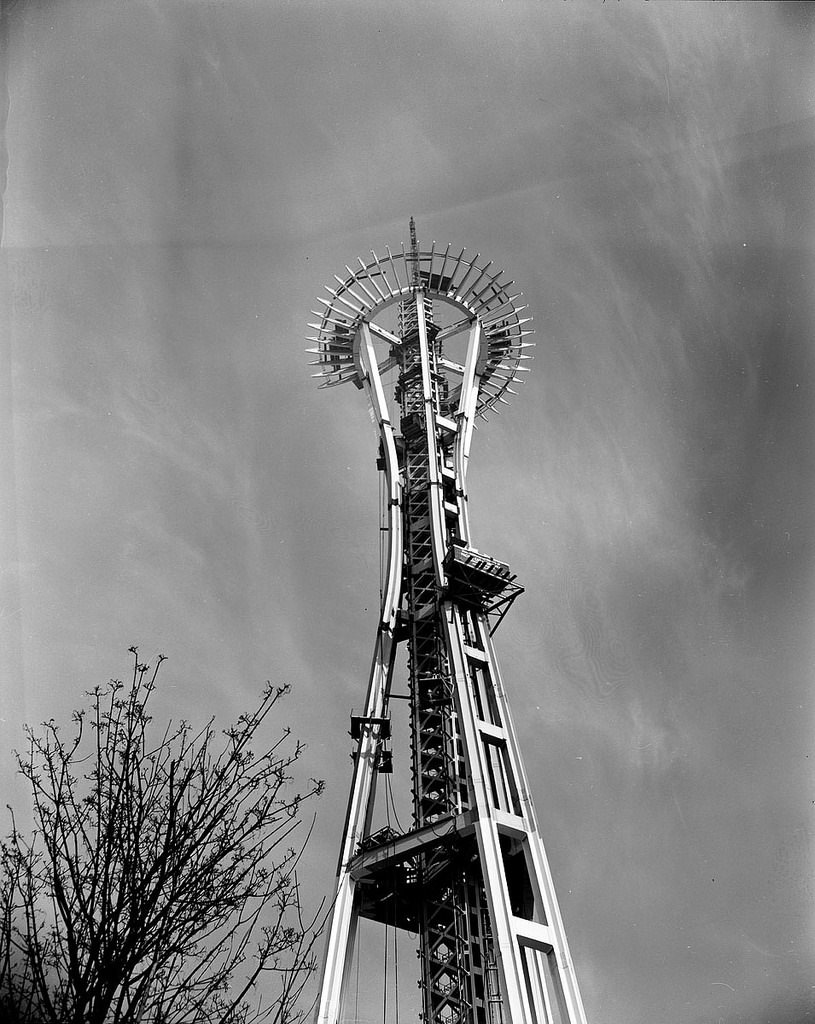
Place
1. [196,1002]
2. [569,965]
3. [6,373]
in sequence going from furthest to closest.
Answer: [569,965] < [6,373] < [196,1002]

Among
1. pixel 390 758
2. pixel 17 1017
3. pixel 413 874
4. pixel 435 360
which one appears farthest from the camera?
pixel 435 360

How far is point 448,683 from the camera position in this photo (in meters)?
32.8

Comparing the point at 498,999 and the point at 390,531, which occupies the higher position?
the point at 390,531

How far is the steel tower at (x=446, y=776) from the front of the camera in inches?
1026

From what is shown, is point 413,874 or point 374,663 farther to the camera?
point 374,663

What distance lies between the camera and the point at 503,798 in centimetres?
2892

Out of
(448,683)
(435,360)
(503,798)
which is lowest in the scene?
(503,798)

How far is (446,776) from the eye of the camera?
3072 cm

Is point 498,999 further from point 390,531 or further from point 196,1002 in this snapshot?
point 196,1002

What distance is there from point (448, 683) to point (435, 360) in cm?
1574

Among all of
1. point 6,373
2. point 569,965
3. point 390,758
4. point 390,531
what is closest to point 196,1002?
point 6,373

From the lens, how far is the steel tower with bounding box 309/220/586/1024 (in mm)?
26062

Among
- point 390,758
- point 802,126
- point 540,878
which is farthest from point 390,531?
point 802,126

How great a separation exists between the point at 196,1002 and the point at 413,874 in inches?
800
